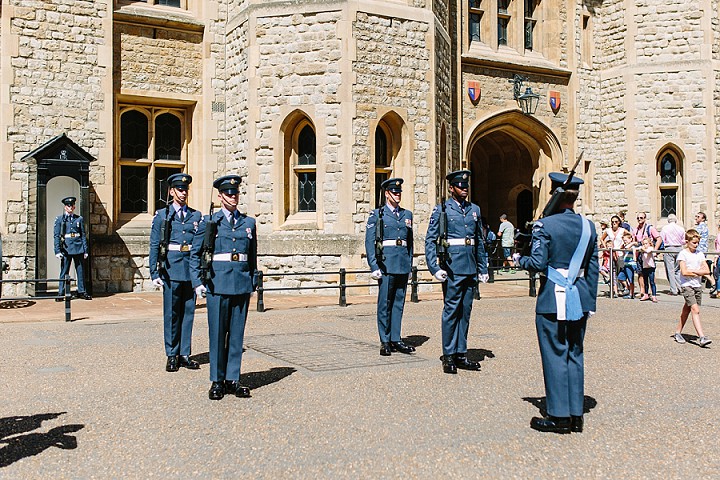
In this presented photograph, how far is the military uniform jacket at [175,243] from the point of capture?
7.18m

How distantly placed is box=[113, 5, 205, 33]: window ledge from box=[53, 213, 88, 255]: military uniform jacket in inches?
170

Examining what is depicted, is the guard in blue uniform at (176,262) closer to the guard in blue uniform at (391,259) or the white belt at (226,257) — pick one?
the white belt at (226,257)

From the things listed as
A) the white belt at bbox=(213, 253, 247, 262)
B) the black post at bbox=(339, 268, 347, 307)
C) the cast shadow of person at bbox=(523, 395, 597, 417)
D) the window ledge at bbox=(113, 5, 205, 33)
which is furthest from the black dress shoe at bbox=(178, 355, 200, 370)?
the window ledge at bbox=(113, 5, 205, 33)

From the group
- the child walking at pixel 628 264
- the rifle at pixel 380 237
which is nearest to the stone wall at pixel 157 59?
the rifle at pixel 380 237

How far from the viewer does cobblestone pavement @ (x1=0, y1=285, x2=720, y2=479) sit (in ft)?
13.5

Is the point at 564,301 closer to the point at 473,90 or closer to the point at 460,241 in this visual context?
the point at 460,241

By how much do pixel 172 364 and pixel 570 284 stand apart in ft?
12.3

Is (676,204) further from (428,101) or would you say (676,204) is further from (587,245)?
(587,245)

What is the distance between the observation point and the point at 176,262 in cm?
719

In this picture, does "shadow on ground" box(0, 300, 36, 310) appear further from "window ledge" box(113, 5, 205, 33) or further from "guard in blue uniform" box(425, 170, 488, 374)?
"guard in blue uniform" box(425, 170, 488, 374)

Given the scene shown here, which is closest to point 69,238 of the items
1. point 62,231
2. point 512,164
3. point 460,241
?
point 62,231

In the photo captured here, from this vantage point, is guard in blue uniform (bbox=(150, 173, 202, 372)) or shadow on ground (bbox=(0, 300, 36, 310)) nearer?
guard in blue uniform (bbox=(150, 173, 202, 372))

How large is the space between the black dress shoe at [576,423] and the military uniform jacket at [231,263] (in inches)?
106

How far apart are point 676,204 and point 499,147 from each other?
5.20m
